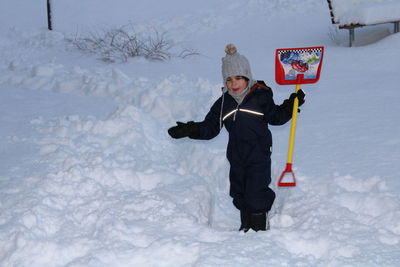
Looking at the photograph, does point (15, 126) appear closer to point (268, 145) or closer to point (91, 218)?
point (91, 218)

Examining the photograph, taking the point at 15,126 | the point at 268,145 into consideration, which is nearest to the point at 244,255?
the point at 268,145

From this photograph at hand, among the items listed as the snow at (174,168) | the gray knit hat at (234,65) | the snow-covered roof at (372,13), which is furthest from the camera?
the snow-covered roof at (372,13)

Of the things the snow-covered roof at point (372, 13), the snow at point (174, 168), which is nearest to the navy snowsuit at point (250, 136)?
the snow at point (174, 168)

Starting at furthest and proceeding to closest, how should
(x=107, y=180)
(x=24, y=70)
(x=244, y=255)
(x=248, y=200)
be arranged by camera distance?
(x=24, y=70)
(x=107, y=180)
(x=248, y=200)
(x=244, y=255)

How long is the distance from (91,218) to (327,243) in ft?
4.90

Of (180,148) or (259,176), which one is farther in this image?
(180,148)

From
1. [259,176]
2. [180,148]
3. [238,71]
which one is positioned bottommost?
[180,148]

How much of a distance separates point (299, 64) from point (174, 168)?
1.48 meters

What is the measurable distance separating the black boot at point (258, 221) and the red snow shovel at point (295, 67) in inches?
10.5

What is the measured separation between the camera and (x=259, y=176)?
3660 mm

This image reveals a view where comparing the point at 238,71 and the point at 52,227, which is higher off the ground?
the point at 238,71

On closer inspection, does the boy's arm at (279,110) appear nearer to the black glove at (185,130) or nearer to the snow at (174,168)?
the black glove at (185,130)

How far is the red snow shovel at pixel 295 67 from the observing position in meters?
3.84

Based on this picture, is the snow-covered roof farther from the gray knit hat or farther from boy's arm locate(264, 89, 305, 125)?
the gray knit hat
